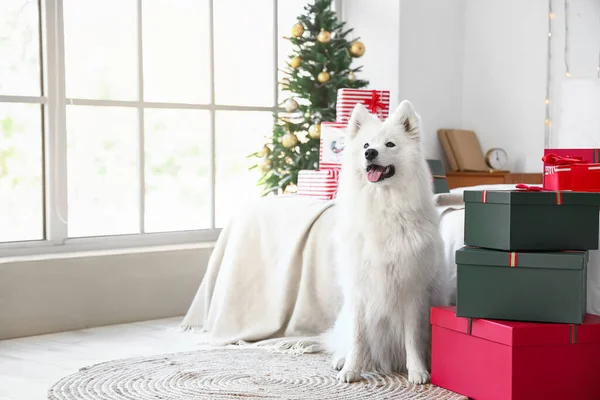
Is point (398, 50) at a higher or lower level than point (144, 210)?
higher

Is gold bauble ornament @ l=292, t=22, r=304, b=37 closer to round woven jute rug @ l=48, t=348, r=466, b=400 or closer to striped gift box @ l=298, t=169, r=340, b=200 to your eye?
striped gift box @ l=298, t=169, r=340, b=200

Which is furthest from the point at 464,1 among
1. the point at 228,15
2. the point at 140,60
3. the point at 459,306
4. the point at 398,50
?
the point at 459,306

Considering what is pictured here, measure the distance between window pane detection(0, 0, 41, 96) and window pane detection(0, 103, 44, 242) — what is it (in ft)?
0.32

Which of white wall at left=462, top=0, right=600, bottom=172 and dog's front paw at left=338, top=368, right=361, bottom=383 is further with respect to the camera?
white wall at left=462, top=0, right=600, bottom=172

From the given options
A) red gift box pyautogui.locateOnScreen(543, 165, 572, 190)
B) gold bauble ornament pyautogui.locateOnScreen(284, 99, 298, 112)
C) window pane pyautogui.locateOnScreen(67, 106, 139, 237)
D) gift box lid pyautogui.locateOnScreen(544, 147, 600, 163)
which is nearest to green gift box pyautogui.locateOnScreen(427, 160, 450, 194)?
gold bauble ornament pyautogui.locateOnScreen(284, 99, 298, 112)

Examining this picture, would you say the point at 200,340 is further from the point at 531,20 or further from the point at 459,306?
the point at 531,20

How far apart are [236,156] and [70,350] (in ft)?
5.86

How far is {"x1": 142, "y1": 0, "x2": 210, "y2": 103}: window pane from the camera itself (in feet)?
14.4

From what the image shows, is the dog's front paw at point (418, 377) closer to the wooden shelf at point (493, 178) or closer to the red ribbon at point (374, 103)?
the red ribbon at point (374, 103)

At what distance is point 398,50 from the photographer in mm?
5027

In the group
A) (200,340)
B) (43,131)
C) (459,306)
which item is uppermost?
(43,131)

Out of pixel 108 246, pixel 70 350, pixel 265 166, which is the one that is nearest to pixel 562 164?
pixel 265 166

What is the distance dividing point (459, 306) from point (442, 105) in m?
3.10

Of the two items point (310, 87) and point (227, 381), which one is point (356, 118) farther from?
point (310, 87)
